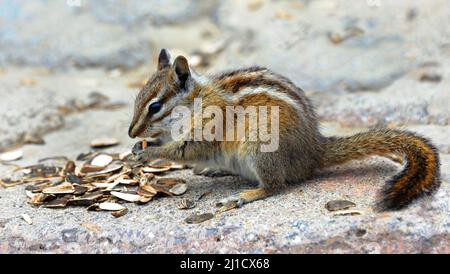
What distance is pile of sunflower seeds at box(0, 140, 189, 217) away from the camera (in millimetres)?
4180

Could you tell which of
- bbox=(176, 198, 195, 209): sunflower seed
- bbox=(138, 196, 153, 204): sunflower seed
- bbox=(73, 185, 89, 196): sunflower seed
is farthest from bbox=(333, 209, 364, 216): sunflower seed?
bbox=(73, 185, 89, 196): sunflower seed

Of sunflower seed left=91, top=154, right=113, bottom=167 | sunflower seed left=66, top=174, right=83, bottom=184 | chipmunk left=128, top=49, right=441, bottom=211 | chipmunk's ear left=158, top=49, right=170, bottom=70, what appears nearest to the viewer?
chipmunk left=128, top=49, right=441, bottom=211

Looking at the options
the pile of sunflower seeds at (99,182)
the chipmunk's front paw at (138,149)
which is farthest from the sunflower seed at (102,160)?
the chipmunk's front paw at (138,149)

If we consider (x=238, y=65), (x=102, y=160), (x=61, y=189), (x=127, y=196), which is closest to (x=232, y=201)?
(x=127, y=196)

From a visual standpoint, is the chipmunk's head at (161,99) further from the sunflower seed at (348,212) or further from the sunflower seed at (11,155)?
the sunflower seed at (11,155)

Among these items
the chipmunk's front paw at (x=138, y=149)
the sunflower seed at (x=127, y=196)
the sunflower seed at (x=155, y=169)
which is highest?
the chipmunk's front paw at (x=138, y=149)

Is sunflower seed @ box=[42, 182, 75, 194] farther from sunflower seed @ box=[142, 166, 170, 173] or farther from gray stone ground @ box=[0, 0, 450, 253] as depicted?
sunflower seed @ box=[142, 166, 170, 173]

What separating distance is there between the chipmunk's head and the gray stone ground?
1.51 feet

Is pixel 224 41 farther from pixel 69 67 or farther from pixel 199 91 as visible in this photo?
pixel 199 91

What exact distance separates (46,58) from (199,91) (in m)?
3.55

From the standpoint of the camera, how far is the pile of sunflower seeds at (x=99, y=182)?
13.7 feet

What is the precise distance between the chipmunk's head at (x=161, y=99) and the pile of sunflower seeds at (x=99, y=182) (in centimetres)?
39

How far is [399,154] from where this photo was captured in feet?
13.0
